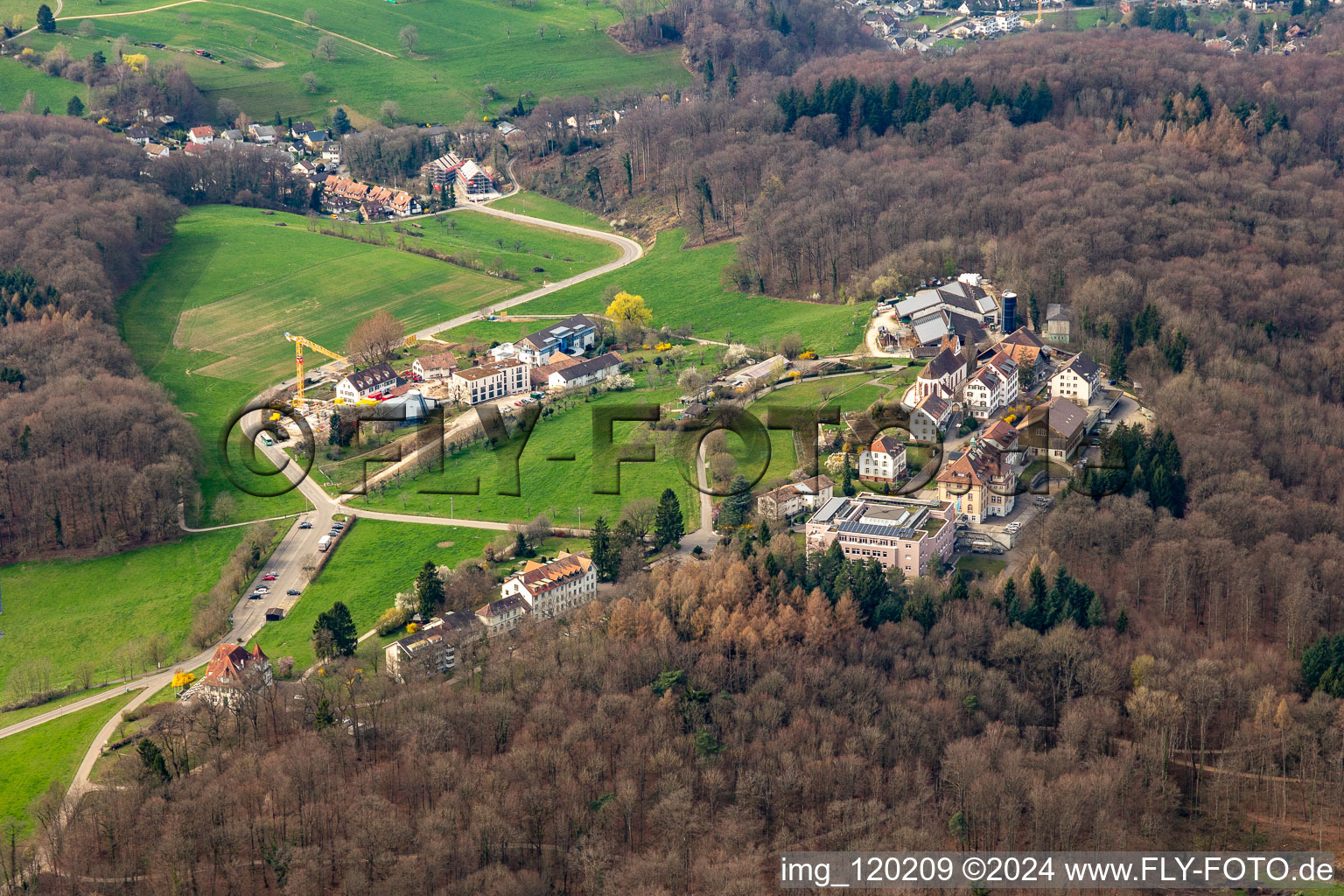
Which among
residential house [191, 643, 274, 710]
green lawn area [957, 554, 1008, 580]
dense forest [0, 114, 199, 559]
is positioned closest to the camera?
residential house [191, 643, 274, 710]

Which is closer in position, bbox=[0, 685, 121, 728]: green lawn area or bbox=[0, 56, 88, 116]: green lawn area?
bbox=[0, 685, 121, 728]: green lawn area

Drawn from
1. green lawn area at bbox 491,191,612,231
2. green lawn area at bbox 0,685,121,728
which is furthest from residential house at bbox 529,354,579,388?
→ green lawn area at bbox 491,191,612,231

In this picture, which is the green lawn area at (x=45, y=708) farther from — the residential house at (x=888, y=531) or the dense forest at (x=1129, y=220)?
the dense forest at (x=1129, y=220)

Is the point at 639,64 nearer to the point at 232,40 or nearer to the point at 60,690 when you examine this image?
the point at 232,40

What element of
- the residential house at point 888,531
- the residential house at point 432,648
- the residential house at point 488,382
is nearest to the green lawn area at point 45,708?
the residential house at point 432,648

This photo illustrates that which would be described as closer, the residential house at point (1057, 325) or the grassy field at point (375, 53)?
the residential house at point (1057, 325)

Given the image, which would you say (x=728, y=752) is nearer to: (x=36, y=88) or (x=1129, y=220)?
(x=1129, y=220)

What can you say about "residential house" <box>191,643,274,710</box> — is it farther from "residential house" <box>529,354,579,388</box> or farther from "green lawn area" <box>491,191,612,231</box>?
"green lawn area" <box>491,191,612,231</box>
